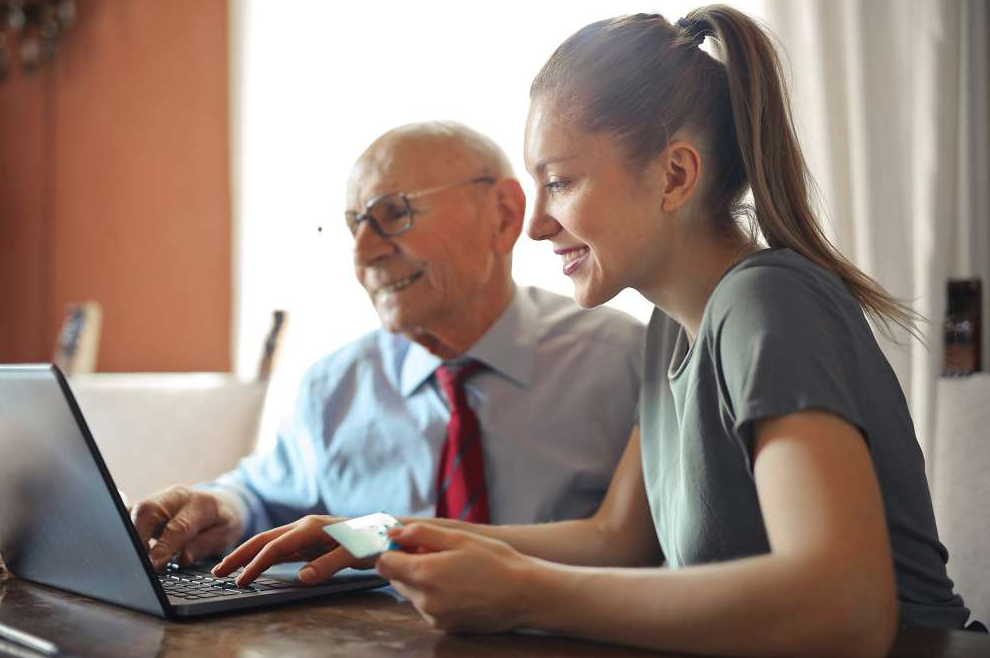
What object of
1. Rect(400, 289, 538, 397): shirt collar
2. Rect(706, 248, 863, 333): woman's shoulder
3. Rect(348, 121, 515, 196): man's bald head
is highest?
Rect(348, 121, 515, 196): man's bald head

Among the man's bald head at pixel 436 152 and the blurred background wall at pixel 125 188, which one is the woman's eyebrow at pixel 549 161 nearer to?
the man's bald head at pixel 436 152

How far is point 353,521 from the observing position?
1.00 metres

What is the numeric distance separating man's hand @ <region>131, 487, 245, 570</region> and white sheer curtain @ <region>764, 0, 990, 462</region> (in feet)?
4.57

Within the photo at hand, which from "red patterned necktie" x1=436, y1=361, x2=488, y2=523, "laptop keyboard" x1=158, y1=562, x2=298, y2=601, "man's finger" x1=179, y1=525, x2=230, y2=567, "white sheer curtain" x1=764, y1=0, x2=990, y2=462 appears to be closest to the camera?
"laptop keyboard" x1=158, y1=562, x2=298, y2=601

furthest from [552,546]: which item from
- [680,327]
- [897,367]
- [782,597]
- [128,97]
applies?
[128,97]

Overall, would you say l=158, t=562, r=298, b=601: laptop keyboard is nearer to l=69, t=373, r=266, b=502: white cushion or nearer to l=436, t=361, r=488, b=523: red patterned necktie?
l=436, t=361, r=488, b=523: red patterned necktie

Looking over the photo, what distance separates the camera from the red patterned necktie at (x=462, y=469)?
1.65 metres

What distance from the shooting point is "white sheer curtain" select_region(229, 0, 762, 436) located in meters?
2.83

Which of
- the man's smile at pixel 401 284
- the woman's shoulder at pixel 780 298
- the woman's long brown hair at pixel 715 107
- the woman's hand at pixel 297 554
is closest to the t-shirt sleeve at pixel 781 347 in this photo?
the woman's shoulder at pixel 780 298

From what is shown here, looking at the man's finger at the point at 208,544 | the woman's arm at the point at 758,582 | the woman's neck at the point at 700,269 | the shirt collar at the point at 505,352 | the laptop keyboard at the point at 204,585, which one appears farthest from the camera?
the shirt collar at the point at 505,352

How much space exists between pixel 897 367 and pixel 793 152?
1182mm

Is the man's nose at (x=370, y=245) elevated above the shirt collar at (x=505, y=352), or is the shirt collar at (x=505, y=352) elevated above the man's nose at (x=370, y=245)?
the man's nose at (x=370, y=245)

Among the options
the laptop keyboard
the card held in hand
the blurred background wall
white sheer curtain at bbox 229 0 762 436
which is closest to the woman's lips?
the card held in hand

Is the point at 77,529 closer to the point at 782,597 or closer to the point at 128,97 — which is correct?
the point at 782,597
